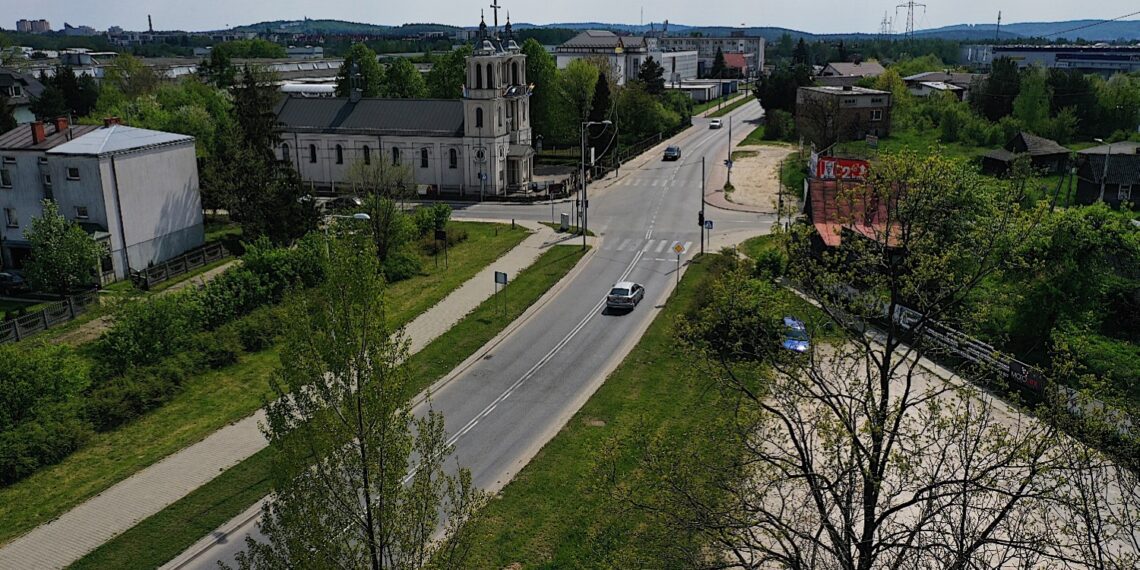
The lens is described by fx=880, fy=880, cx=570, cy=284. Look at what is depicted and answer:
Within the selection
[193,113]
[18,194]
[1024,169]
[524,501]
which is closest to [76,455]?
[524,501]

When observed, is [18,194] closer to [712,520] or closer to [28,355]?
[28,355]

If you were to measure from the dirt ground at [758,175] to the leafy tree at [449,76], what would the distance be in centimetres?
2760

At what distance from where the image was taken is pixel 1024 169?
59625mm

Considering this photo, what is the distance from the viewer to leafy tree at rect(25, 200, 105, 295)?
38.4 m

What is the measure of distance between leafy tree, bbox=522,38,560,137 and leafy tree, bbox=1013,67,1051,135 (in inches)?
1778

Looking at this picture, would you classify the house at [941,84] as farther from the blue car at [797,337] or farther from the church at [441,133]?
the blue car at [797,337]

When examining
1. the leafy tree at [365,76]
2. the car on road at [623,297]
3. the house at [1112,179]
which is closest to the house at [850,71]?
the leafy tree at [365,76]

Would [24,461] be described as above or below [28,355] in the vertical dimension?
below

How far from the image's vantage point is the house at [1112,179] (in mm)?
56344

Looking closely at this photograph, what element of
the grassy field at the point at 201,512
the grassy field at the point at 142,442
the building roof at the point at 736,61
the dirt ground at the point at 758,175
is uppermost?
the building roof at the point at 736,61

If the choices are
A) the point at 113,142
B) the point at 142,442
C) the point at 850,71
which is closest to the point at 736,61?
the point at 850,71

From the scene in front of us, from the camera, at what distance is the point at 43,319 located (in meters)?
35.5

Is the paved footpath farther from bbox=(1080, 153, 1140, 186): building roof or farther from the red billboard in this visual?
bbox=(1080, 153, 1140, 186): building roof

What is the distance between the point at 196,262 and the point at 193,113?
945 inches
